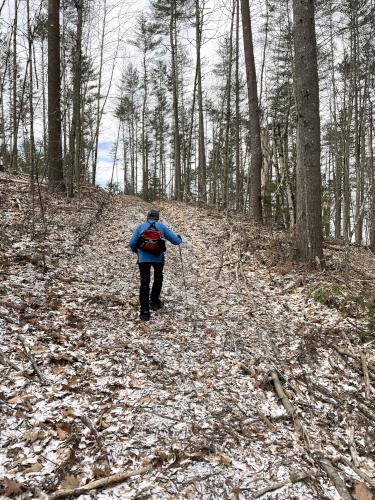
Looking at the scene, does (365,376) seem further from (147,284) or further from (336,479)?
(147,284)

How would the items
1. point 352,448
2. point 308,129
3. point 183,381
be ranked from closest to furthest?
1. point 352,448
2. point 183,381
3. point 308,129

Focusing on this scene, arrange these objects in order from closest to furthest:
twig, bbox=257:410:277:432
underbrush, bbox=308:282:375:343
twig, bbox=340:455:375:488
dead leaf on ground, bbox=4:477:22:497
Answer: dead leaf on ground, bbox=4:477:22:497 → twig, bbox=340:455:375:488 → twig, bbox=257:410:277:432 → underbrush, bbox=308:282:375:343

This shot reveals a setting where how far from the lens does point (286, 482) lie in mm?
3207

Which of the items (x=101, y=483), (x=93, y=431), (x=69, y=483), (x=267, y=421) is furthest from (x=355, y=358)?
(x=69, y=483)

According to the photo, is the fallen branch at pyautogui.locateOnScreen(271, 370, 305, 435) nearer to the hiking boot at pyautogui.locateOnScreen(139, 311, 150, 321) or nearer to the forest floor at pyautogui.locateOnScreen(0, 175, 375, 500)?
the forest floor at pyautogui.locateOnScreen(0, 175, 375, 500)

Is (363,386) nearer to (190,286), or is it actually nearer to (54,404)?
(54,404)

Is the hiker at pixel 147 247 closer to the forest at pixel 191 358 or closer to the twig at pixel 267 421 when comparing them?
the forest at pixel 191 358

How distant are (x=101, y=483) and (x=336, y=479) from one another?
2103 mm

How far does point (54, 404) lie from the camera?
3.80 meters

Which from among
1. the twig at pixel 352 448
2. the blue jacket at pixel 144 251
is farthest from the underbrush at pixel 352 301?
the blue jacket at pixel 144 251

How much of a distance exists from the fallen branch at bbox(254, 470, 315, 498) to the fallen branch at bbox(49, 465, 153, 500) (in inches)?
38.6

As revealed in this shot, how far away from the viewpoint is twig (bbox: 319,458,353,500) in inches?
124

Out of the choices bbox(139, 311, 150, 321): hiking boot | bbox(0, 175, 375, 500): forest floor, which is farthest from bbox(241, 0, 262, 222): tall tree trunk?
bbox(139, 311, 150, 321): hiking boot

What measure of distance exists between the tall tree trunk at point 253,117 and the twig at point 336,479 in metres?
10.2
